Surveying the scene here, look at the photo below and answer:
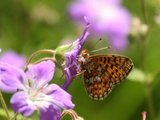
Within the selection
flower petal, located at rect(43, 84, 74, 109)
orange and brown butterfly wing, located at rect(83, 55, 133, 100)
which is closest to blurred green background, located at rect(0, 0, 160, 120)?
orange and brown butterfly wing, located at rect(83, 55, 133, 100)

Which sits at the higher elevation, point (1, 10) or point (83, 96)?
point (1, 10)

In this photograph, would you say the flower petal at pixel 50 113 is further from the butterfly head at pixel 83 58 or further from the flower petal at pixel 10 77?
the butterfly head at pixel 83 58

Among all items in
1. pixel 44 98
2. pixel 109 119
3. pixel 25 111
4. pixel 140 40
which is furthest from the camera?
pixel 109 119

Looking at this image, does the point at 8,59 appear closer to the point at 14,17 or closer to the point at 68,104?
the point at 14,17

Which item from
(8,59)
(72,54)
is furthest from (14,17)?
(72,54)

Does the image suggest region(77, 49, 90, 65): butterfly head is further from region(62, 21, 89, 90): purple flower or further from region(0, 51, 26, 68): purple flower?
region(0, 51, 26, 68): purple flower

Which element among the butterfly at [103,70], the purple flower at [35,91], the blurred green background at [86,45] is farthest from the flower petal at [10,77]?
the blurred green background at [86,45]

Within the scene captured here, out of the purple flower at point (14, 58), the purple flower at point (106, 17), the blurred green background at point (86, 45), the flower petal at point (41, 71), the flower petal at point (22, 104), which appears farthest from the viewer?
A: the purple flower at point (106, 17)
